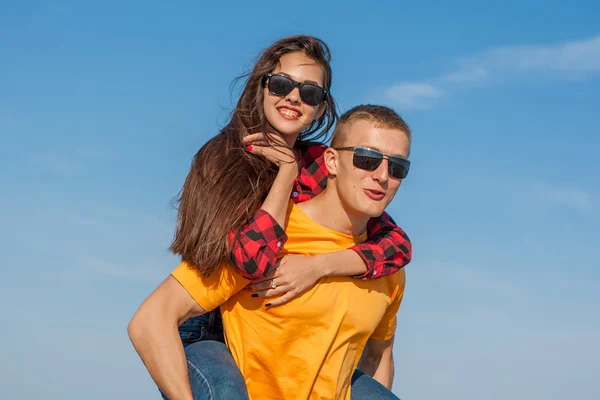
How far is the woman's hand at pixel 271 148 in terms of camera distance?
19.1ft

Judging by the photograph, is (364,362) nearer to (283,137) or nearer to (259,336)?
(259,336)

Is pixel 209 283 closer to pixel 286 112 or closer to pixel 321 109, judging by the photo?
pixel 286 112

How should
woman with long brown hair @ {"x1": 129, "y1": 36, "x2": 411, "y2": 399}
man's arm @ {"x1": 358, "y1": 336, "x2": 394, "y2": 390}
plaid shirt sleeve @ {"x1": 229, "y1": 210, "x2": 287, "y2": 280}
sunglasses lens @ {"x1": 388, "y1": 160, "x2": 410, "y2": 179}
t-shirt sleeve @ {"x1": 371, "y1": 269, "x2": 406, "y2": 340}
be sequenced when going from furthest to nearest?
man's arm @ {"x1": 358, "y1": 336, "x2": 394, "y2": 390}, t-shirt sleeve @ {"x1": 371, "y1": 269, "x2": 406, "y2": 340}, sunglasses lens @ {"x1": 388, "y1": 160, "x2": 410, "y2": 179}, woman with long brown hair @ {"x1": 129, "y1": 36, "x2": 411, "y2": 399}, plaid shirt sleeve @ {"x1": 229, "y1": 210, "x2": 287, "y2": 280}

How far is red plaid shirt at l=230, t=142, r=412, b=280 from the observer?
5352mm

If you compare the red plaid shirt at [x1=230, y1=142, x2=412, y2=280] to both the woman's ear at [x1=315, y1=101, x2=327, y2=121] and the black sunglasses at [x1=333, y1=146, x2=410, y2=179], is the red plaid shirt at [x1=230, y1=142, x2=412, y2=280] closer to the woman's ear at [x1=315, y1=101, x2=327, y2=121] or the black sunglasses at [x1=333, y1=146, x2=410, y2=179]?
the woman's ear at [x1=315, y1=101, x2=327, y2=121]

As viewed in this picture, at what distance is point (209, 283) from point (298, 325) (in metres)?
0.67

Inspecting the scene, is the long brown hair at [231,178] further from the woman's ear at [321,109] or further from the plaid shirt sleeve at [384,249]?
the plaid shirt sleeve at [384,249]

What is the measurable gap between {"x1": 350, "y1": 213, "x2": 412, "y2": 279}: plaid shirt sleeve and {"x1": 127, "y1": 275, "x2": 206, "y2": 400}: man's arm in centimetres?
123

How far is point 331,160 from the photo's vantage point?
19.9ft

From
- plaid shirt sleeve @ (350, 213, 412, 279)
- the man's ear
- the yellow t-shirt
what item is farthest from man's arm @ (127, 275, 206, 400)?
the man's ear

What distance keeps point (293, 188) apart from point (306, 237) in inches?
15.6

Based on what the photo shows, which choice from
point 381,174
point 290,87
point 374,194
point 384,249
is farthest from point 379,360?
point 290,87

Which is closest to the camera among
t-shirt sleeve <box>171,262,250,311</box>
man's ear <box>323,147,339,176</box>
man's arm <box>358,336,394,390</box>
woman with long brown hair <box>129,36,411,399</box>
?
woman with long brown hair <box>129,36,411,399</box>

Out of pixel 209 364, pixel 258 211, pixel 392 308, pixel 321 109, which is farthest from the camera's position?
pixel 392 308
